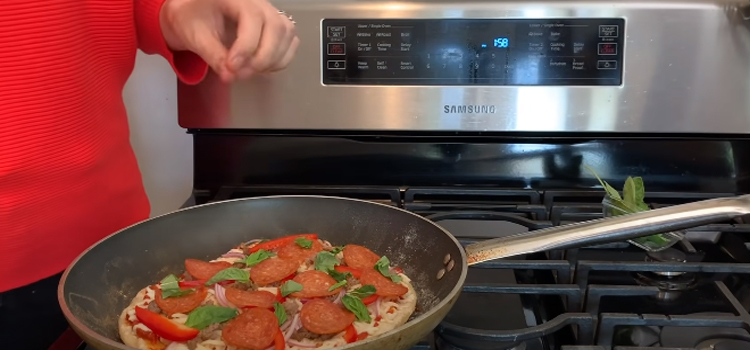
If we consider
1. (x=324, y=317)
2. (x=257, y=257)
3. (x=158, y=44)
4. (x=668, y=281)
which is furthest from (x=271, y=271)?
(x=668, y=281)

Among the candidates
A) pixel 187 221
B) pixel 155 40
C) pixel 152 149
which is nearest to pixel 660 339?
pixel 187 221

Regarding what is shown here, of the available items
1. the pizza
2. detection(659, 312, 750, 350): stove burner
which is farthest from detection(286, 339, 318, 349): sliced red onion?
detection(659, 312, 750, 350): stove burner

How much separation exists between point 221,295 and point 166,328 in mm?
81

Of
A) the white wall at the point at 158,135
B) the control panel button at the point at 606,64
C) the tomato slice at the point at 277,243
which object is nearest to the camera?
the tomato slice at the point at 277,243

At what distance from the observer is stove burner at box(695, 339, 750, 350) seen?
598 millimetres

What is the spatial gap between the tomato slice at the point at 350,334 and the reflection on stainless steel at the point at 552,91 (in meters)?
0.37

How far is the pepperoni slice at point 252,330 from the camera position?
58cm

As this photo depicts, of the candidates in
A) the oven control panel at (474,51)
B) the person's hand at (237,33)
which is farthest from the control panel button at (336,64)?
the person's hand at (237,33)

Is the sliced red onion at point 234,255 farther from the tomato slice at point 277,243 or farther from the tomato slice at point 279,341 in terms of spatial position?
the tomato slice at point 279,341

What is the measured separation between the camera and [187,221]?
30.9 inches

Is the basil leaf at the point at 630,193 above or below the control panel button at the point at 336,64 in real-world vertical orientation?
below

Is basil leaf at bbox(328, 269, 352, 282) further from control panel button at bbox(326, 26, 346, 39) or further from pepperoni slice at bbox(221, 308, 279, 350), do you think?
control panel button at bbox(326, 26, 346, 39)

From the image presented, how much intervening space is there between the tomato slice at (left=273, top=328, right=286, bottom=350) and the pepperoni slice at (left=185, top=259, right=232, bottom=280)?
0.16 m

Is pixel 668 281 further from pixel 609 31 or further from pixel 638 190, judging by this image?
pixel 609 31
